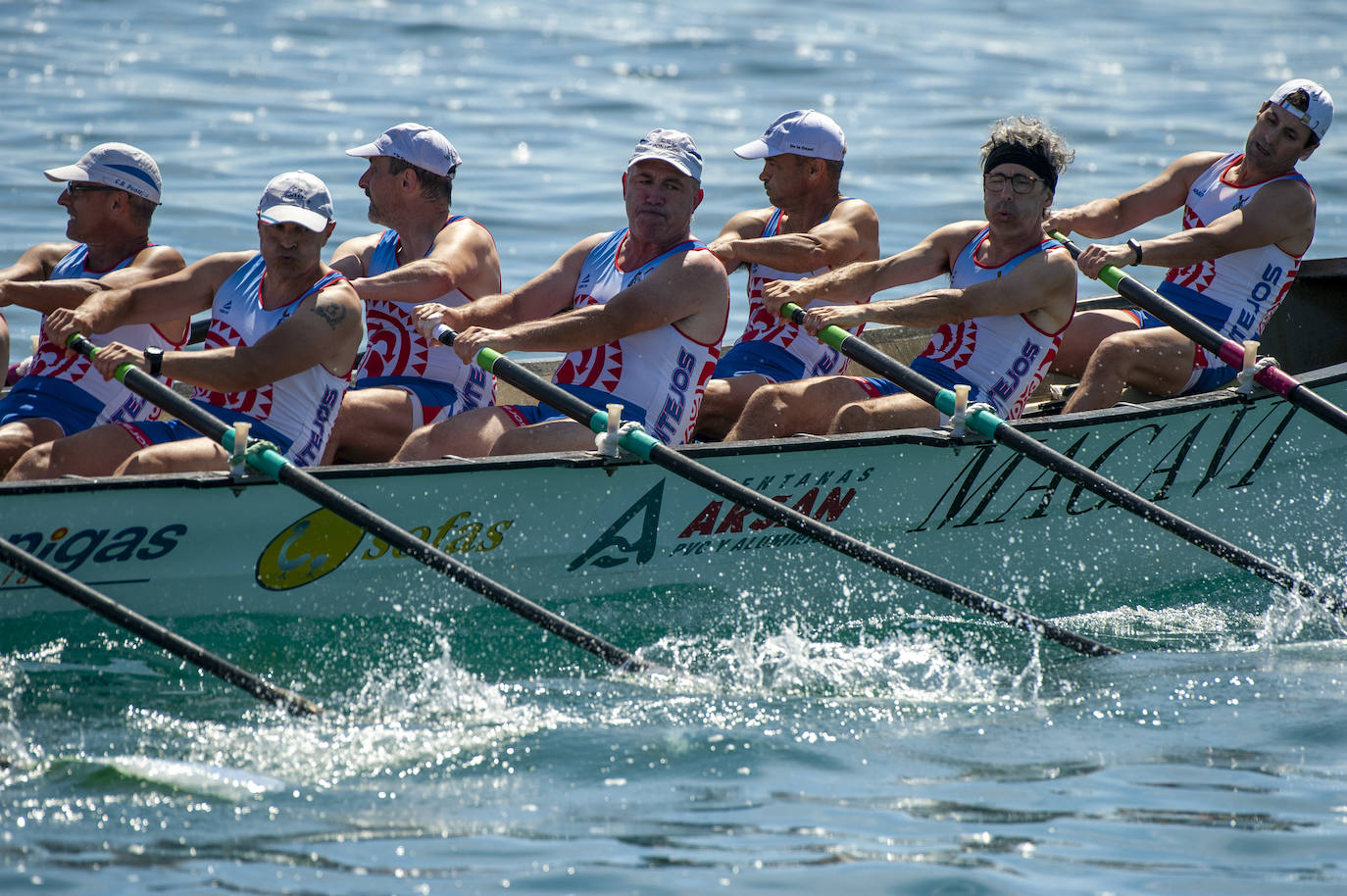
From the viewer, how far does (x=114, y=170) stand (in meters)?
6.50

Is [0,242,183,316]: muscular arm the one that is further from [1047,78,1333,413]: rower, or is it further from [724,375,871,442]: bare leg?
[1047,78,1333,413]: rower

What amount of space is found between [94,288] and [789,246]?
2.79 meters

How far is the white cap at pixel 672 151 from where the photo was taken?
621 centimetres

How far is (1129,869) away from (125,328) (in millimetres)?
4155

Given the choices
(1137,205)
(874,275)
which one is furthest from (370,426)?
(1137,205)

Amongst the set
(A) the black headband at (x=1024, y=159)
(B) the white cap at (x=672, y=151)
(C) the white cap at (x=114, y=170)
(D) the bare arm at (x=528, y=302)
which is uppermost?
(A) the black headband at (x=1024, y=159)

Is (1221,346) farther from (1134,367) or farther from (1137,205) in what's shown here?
(1137,205)

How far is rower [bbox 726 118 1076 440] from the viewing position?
6652 mm

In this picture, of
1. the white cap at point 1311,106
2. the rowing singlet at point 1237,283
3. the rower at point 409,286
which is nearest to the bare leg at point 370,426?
the rower at point 409,286

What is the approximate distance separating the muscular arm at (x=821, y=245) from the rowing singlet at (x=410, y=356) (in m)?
1.11

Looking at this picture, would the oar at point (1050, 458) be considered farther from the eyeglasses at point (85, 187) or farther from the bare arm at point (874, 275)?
the eyeglasses at point (85, 187)

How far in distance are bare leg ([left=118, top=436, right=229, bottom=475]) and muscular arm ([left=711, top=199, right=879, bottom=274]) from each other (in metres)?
2.41

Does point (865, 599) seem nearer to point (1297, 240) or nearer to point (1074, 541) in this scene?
point (1074, 541)

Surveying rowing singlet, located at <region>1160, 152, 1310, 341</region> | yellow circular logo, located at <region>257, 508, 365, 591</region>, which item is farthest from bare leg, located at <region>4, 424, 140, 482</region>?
rowing singlet, located at <region>1160, 152, 1310, 341</region>
